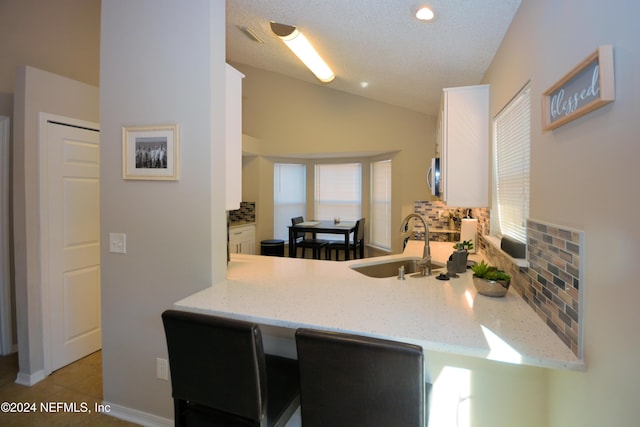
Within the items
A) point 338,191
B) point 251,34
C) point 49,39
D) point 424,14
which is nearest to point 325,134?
point 338,191

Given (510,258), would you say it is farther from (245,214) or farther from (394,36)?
(245,214)

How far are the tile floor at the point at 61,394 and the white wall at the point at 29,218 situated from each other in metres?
0.11

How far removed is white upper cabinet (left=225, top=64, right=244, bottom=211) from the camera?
1.90 metres

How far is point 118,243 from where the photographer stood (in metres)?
1.91

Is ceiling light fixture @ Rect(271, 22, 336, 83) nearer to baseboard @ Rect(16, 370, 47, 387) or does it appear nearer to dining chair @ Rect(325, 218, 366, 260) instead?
dining chair @ Rect(325, 218, 366, 260)

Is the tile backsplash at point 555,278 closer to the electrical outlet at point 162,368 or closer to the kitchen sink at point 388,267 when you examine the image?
the kitchen sink at point 388,267

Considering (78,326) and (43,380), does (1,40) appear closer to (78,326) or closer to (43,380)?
(78,326)

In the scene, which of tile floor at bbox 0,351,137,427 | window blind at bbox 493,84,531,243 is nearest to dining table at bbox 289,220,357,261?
window blind at bbox 493,84,531,243

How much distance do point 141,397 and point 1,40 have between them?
3013 mm

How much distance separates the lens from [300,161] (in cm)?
583

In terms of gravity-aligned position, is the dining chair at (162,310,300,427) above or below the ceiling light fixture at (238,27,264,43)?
below

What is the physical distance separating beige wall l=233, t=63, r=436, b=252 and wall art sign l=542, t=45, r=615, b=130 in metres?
3.49

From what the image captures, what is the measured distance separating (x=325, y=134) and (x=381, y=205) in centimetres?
152

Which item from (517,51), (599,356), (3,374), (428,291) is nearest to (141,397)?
(3,374)
